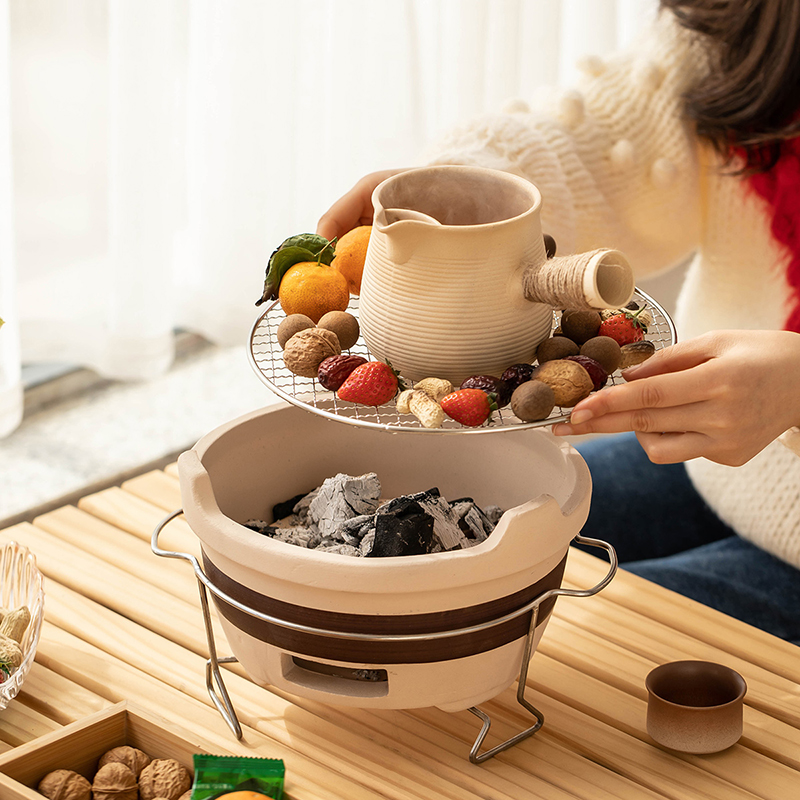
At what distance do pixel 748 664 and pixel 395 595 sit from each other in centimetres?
47

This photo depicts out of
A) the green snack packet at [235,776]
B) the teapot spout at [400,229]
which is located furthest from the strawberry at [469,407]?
the green snack packet at [235,776]

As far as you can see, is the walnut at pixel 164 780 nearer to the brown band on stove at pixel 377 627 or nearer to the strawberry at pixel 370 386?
the brown band on stove at pixel 377 627

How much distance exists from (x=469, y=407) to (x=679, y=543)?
91 cm

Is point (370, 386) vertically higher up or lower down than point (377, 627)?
higher up

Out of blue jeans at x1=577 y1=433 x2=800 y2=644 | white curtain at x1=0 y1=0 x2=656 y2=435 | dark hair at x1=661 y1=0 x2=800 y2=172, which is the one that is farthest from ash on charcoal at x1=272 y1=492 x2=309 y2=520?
white curtain at x1=0 y1=0 x2=656 y2=435

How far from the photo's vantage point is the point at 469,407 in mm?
800

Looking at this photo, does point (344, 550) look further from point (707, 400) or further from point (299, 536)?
point (707, 400)

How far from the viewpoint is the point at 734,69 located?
1.47 m

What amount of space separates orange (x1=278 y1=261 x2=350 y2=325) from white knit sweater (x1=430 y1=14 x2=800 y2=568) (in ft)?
1.75

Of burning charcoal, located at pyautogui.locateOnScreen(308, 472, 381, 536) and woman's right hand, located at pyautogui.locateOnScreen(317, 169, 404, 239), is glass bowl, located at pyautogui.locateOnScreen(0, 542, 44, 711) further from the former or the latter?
woman's right hand, located at pyautogui.locateOnScreen(317, 169, 404, 239)

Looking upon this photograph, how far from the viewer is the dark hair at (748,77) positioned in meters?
1.40

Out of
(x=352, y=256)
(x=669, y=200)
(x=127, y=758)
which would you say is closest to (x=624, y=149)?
(x=669, y=200)

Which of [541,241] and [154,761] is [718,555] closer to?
[541,241]

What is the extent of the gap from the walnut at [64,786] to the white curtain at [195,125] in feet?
4.48
